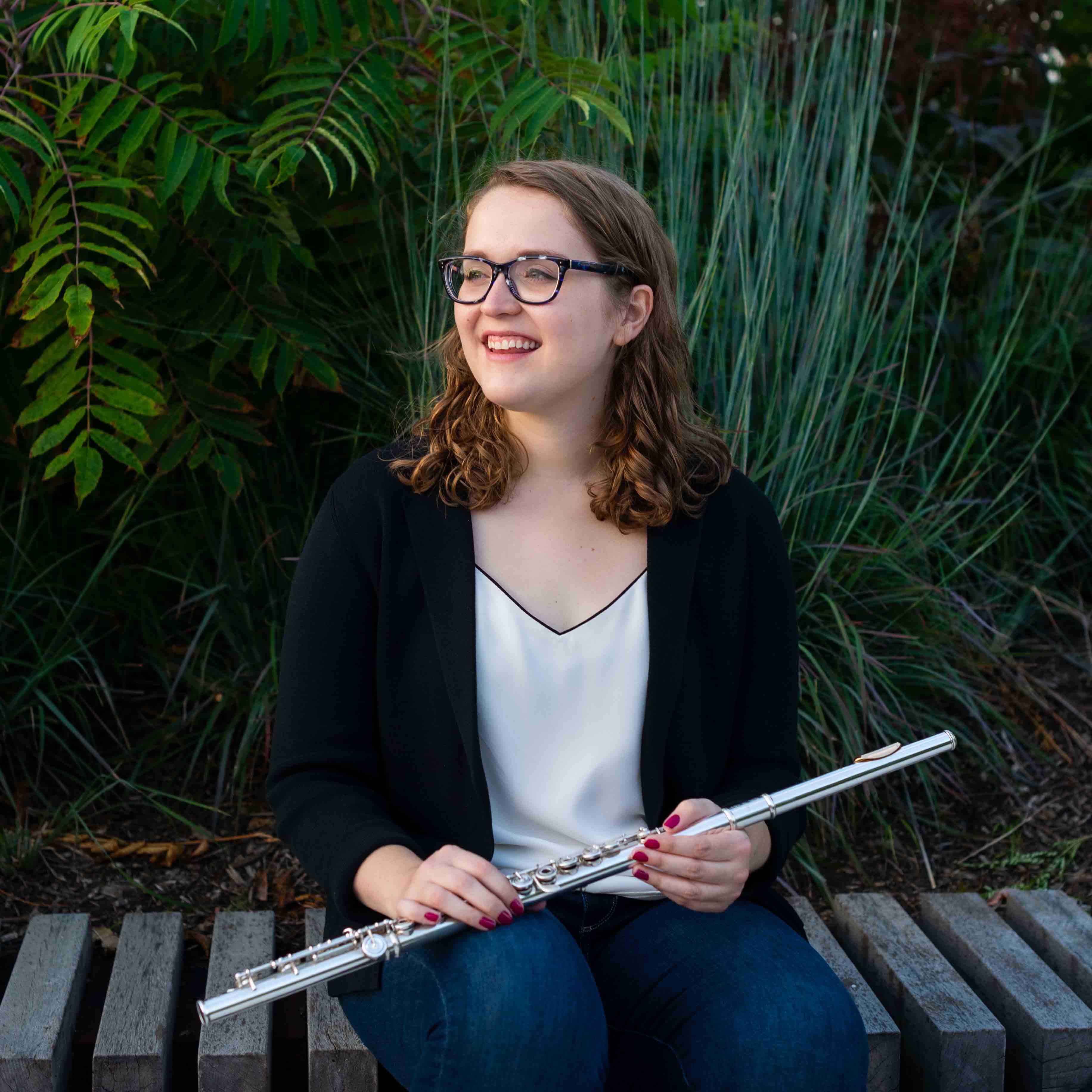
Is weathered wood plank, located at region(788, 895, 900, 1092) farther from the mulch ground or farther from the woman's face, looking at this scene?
the woman's face

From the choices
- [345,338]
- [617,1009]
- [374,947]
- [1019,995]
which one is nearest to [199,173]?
[345,338]

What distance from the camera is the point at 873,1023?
1855 mm

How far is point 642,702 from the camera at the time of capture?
67.5 inches

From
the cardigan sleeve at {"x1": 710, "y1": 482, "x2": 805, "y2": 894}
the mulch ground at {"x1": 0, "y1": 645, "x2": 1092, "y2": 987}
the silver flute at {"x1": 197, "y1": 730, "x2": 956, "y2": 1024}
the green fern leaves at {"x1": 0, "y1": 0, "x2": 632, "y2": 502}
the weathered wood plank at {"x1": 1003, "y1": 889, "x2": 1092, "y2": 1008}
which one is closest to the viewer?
the silver flute at {"x1": 197, "y1": 730, "x2": 956, "y2": 1024}

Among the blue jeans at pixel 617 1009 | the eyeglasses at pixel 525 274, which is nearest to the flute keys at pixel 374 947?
the blue jeans at pixel 617 1009

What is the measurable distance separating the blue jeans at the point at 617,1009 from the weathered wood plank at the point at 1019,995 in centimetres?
48

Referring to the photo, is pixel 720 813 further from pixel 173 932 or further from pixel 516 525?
pixel 173 932

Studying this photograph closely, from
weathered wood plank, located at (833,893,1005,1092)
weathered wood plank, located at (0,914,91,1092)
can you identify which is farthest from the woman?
weathered wood plank, located at (0,914,91,1092)

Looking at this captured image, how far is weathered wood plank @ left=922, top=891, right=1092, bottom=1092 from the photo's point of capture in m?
1.84

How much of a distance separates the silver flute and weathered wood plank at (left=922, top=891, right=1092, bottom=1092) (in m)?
0.59

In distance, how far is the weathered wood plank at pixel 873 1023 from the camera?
1.84 meters

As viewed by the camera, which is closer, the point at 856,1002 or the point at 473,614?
the point at 473,614

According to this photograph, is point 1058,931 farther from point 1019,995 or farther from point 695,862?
point 695,862

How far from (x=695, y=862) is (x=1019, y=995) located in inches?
29.6
